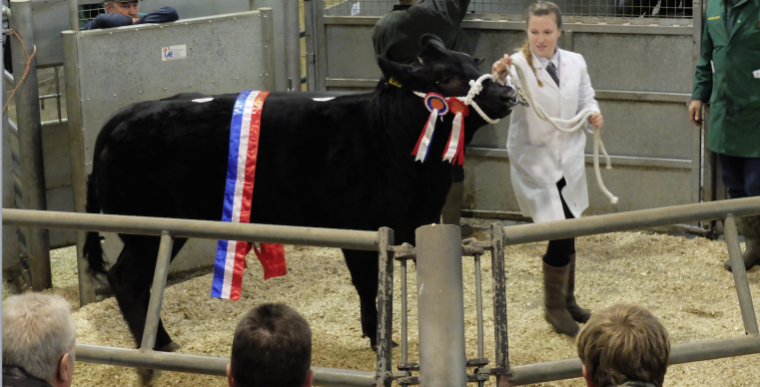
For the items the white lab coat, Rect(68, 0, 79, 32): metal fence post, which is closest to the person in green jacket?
the white lab coat

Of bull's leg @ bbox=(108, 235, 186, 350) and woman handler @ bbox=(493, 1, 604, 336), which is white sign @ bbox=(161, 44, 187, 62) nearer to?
bull's leg @ bbox=(108, 235, 186, 350)

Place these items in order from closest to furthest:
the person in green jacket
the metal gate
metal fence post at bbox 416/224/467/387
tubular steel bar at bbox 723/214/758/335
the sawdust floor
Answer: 1. metal fence post at bbox 416/224/467/387
2. tubular steel bar at bbox 723/214/758/335
3. the sawdust floor
4. the person in green jacket
5. the metal gate

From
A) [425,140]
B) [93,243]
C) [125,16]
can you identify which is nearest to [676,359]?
[425,140]

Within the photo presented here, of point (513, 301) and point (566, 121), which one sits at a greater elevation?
point (566, 121)

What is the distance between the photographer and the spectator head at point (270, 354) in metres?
1.94

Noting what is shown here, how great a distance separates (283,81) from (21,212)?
151 inches

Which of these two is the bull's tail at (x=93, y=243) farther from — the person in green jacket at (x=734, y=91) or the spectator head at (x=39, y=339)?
the person in green jacket at (x=734, y=91)

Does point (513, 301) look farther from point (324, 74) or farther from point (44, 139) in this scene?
point (44, 139)

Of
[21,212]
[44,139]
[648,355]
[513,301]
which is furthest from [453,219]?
[648,355]

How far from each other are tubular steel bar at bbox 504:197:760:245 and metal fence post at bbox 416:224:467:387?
8.2 inches

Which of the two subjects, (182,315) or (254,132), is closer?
(254,132)

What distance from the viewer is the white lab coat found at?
4.11 meters

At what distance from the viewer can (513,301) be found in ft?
16.9

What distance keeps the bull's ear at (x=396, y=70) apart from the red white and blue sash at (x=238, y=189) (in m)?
0.70
